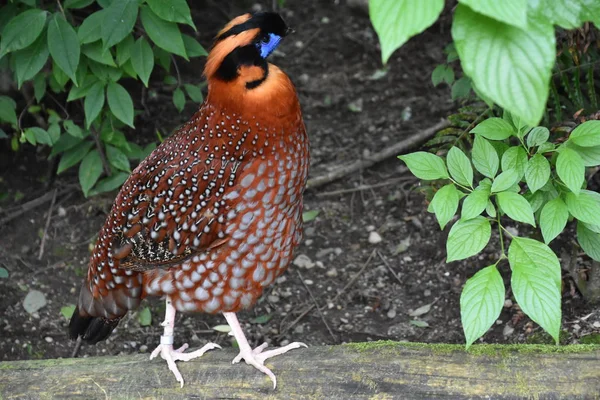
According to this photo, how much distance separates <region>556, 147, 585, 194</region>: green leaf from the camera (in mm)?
2326

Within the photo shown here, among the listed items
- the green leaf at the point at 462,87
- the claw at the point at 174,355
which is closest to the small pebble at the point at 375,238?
the green leaf at the point at 462,87

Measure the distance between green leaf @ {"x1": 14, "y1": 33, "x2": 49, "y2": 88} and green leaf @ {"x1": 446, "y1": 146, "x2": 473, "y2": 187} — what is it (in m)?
2.18

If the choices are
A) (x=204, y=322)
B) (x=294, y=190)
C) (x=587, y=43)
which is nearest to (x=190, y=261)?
(x=294, y=190)

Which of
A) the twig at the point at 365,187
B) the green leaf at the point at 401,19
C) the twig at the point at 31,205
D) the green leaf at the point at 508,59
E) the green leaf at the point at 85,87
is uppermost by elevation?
the green leaf at the point at 401,19

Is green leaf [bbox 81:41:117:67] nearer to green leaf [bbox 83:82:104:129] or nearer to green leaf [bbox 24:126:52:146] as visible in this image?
green leaf [bbox 83:82:104:129]

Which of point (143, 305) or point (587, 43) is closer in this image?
point (587, 43)

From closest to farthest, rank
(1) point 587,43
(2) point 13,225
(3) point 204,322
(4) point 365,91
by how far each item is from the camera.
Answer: (1) point 587,43
(3) point 204,322
(2) point 13,225
(4) point 365,91

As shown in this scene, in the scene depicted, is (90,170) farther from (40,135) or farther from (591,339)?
(591,339)

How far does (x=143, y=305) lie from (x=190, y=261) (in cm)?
148

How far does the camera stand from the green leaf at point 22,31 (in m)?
3.52

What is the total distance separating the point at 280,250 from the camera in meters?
3.02

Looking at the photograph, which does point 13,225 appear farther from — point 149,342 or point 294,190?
point 294,190

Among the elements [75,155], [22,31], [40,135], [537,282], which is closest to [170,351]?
[537,282]

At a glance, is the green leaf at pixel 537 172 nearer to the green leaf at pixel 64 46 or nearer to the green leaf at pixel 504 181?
the green leaf at pixel 504 181
